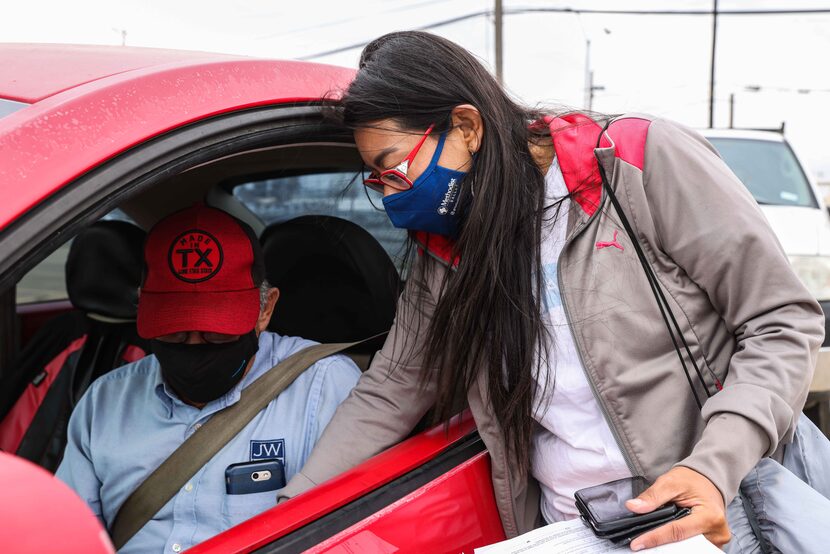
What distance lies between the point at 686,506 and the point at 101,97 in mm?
1124

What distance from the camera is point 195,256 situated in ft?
6.46

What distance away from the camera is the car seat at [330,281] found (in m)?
2.29

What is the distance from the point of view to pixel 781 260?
1459 millimetres

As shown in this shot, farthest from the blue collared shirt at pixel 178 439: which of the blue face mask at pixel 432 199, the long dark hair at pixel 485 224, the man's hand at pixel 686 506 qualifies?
the man's hand at pixel 686 506

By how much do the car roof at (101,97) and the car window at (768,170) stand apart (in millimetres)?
4164

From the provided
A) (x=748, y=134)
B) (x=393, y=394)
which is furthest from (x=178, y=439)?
(x=748, y=134)

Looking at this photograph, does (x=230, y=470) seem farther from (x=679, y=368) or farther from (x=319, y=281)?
(x=679, y=368)

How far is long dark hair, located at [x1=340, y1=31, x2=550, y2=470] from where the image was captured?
5.27 feet

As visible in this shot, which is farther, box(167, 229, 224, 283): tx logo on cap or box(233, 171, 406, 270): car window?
box(233, 171, 406, 270): car window

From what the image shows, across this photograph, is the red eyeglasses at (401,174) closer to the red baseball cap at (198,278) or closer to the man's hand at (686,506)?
the red baseball cap at (198,278)

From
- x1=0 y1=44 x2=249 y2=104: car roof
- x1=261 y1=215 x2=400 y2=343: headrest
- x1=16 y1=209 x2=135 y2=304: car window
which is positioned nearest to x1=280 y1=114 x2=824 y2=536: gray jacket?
x1=261 y1=215 x2=400 y2=343: headrest

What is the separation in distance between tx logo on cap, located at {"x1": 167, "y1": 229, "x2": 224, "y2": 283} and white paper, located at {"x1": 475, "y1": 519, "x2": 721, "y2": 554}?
97cm

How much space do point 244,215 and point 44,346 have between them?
81cm

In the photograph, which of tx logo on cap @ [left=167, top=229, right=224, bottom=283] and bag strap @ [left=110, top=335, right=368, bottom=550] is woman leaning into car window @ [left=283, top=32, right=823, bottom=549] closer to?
bag strap @ [left=110, top=335, right=368, bottom=550]
